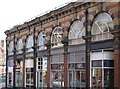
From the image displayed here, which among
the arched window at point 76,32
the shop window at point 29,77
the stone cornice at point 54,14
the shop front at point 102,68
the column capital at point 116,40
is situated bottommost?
the shop window at point 29,77

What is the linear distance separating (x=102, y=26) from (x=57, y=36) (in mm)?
8023

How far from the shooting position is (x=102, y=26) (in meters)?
22.1

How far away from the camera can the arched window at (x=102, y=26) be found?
70.0 feet

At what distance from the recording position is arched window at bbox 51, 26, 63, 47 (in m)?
28.7

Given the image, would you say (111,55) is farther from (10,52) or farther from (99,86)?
(10,52)

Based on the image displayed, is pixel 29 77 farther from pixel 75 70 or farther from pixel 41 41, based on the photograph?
pixel 75 70

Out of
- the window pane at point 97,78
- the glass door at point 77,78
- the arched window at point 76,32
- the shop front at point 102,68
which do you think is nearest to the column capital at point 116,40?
the shop front at point 102,68

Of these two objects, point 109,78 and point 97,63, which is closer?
point 109,78

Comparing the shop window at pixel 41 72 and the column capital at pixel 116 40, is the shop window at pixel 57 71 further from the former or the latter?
the column capital at pixel 116 40

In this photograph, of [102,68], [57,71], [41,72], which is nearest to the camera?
[102,68]

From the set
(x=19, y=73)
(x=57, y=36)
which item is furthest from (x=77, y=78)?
(x=19, y=73)

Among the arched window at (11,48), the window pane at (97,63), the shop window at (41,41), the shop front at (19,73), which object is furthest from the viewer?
the arched window at (11,48)

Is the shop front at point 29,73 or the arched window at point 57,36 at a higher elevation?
the arched window at point 57,36

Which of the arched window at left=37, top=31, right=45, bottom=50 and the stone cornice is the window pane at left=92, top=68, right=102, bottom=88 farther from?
the arched window at left=37, top=31, right=45, bottom=50
